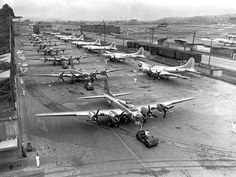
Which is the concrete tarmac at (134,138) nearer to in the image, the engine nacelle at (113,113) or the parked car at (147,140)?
the parked car at (147,140)

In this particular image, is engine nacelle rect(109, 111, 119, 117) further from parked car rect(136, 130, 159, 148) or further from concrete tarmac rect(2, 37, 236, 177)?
parked car rect(136, 130, 159, 148)

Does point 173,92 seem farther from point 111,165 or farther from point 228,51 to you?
point 228,51

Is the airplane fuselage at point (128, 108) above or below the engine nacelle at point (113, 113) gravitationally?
above

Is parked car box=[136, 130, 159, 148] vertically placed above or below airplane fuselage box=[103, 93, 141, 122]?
below

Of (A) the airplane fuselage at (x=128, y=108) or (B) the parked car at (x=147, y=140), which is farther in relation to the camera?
(A) the airplane fuselage at (x=128, y=108)

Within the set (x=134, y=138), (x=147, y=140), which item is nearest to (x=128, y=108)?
(x=134, y=138)

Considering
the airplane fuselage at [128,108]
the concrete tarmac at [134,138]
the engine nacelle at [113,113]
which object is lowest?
the concrete tarmac at [134,138]

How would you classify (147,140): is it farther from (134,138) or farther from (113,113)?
(113,113)

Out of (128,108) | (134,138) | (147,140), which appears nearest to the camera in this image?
(147,140)

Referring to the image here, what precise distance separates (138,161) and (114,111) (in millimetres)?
9261

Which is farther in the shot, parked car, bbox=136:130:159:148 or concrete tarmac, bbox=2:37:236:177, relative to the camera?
parked car, bbox=136:130:159:148

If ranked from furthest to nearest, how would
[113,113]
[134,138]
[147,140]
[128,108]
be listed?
[128,108] → [113,113] → [134,138] → [147,140]

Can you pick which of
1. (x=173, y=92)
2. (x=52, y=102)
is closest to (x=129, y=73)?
(x=173, y=92)

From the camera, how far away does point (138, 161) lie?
27031mm
